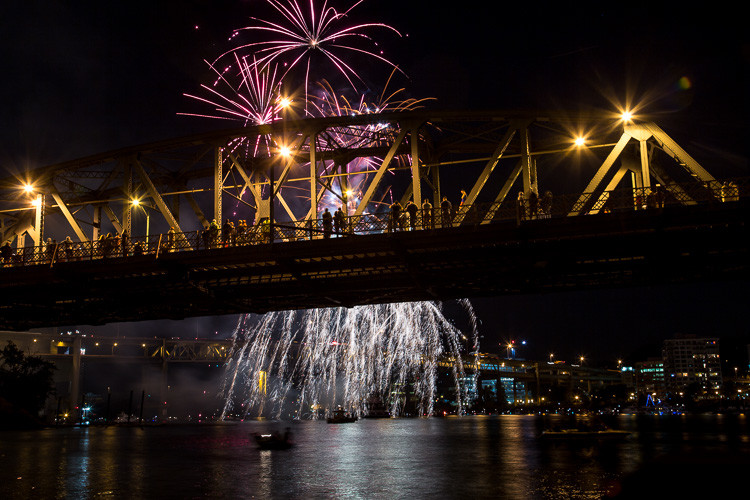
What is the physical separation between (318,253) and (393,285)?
7.15 metres

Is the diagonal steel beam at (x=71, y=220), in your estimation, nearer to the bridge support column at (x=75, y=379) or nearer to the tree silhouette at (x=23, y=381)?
the tree silhouette at (x=23, y=381)

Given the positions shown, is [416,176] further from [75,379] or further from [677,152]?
[75,379]

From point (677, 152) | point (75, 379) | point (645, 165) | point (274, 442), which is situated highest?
point (677, 152)

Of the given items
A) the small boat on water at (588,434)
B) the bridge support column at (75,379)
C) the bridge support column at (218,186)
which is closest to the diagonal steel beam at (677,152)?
the bridge support column at (218,186)

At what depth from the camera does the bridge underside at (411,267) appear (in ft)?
99.6

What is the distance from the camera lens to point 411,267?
34562 millimetres

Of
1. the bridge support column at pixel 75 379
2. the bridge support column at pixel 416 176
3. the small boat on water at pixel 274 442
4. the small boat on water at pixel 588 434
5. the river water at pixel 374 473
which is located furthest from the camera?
the bridge support column at pixel 75 379

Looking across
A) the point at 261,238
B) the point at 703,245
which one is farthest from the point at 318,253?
the point at 703,245

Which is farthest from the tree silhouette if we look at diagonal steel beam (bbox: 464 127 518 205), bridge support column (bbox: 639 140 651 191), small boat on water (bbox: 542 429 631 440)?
bridge support column (bbox: 639 140 651 191)

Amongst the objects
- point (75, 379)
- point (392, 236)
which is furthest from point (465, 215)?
point (75, 379)

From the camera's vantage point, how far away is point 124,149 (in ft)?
137

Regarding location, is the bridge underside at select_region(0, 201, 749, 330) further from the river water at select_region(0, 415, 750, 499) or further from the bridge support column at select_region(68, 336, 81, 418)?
the bridge support column at select_region(68, 336, 81, 418)

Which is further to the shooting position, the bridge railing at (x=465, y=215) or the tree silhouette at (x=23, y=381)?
the tree silhouette at (x=23, y=381)

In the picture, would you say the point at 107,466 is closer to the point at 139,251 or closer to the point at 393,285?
the point at 139,251
